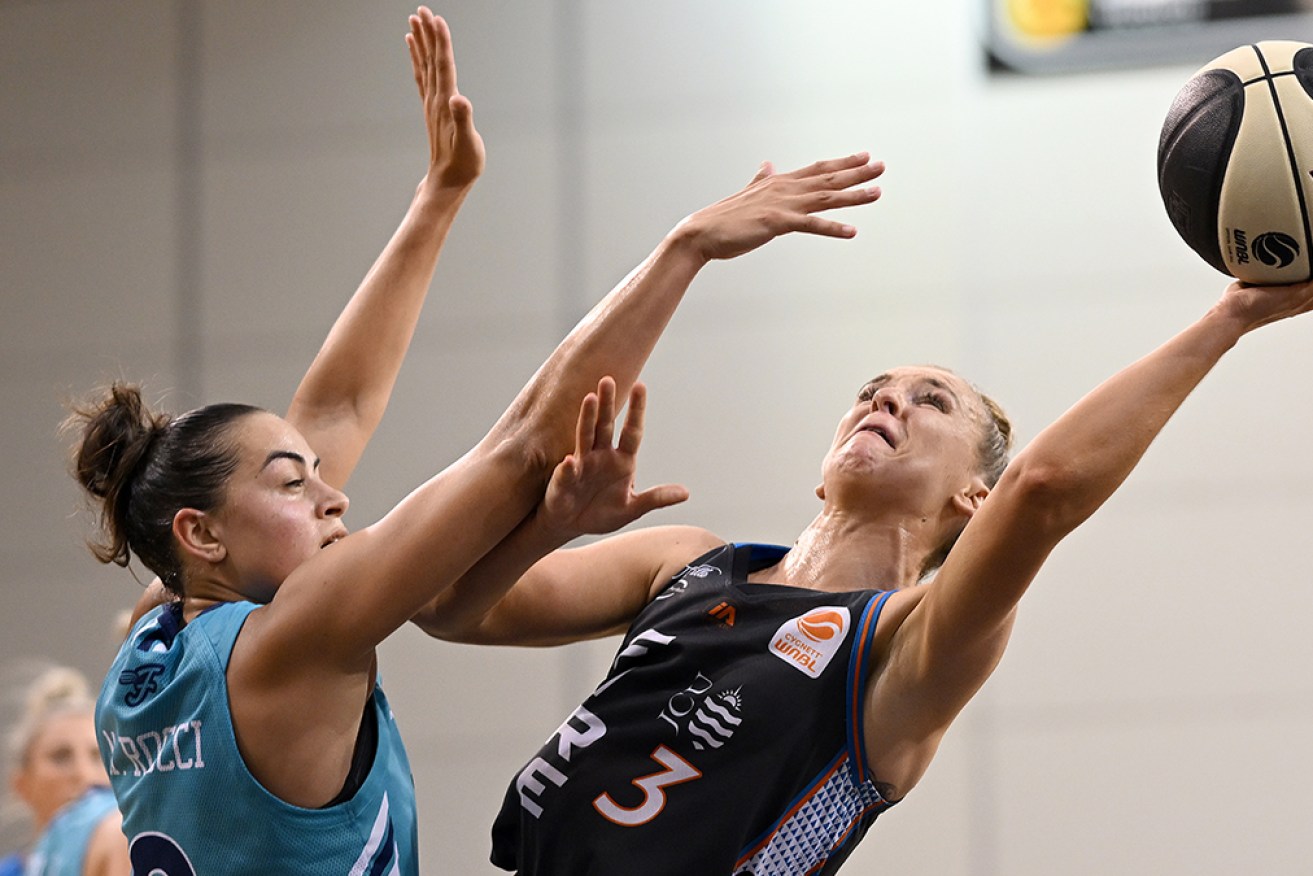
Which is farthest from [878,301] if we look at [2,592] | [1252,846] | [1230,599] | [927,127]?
[2,592]

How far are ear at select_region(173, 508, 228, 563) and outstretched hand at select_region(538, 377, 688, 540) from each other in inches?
20.0

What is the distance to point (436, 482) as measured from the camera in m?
2.00

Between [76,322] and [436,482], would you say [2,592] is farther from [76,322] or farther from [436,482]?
[436,482]

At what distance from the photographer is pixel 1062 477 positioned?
1.84m

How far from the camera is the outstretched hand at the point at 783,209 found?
6.77 ft

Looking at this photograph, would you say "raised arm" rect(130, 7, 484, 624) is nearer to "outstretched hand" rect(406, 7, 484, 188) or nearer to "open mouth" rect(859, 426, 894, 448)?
"outstretched hand" rect(406, 7, 484, 188)

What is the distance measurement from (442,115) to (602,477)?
3.28 feet

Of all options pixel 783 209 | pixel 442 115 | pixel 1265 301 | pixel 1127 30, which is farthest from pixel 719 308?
pixel 1265 301

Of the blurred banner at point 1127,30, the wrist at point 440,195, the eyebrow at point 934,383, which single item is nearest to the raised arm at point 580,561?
the eyebrow at point 934,383

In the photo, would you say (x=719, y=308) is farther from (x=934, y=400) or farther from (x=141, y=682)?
(x=141, y=682)

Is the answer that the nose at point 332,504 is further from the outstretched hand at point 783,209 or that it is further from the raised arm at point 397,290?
the outstretched hand at point 783,209

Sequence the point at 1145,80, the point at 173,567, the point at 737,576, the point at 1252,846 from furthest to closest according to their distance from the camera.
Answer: the point at 1145,80, the point at 1252,846, the point at 737,576, the point at 173,567

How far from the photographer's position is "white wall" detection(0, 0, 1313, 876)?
5207 millimetres

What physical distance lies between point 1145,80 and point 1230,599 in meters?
1.94
